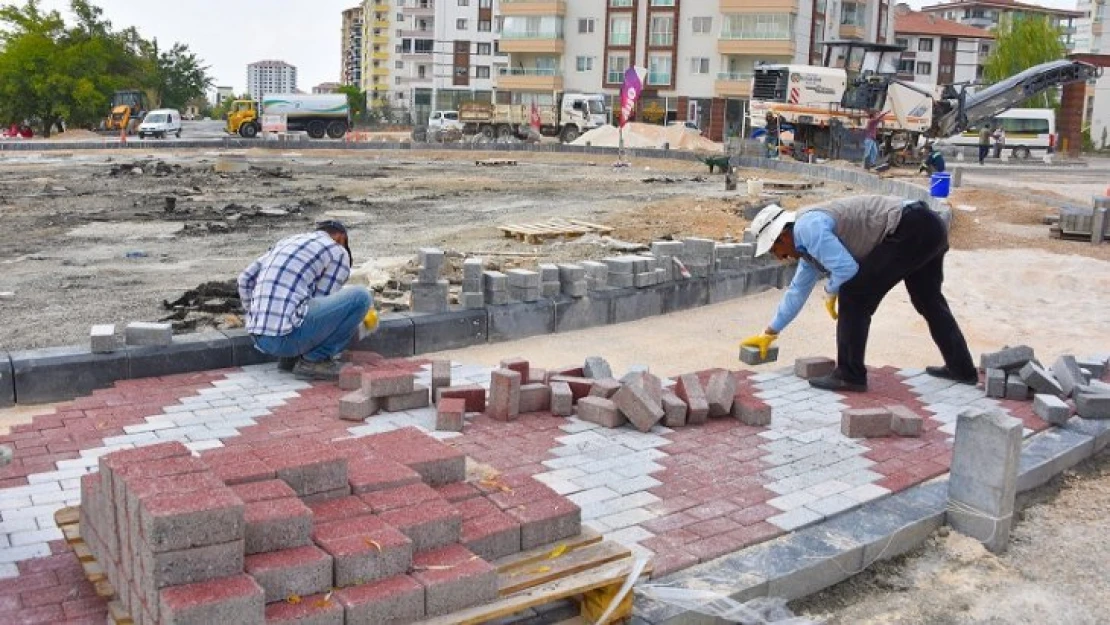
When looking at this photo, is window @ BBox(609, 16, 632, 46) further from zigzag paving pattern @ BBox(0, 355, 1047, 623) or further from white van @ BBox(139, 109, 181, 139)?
zigzag paving pattern @ BBox(0, 355, 1047, 623)

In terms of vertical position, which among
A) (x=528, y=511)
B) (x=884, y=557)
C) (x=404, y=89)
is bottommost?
(x=884, y=557)

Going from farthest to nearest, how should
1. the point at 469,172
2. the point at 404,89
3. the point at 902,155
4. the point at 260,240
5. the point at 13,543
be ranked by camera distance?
1. the point at 404,89
2. the point at 902,155
3. the point at 469,172
4. the point at 260,240
5. the point at 13,543

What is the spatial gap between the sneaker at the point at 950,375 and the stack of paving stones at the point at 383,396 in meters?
3.60

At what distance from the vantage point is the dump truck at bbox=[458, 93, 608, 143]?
44906mm

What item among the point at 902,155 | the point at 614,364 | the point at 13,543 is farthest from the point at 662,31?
the point at 13,543

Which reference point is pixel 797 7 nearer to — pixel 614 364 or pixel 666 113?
pixel 666 113

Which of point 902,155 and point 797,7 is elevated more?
point 797,7

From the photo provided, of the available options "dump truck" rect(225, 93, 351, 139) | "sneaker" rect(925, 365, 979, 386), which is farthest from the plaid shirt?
"dump truck" rect(225, 93, 351, 139)

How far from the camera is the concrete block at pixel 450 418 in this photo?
5828 mm

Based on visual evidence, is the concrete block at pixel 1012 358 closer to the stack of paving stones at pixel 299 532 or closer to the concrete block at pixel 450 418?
the concrete block at pixel 450 418

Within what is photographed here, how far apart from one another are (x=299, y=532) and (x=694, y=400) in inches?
128

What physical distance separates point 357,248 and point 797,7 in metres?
47.1

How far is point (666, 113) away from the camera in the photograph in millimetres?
59250

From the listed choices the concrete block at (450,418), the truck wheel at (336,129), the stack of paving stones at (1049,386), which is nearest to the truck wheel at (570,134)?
the truck wheel at (336,129)
